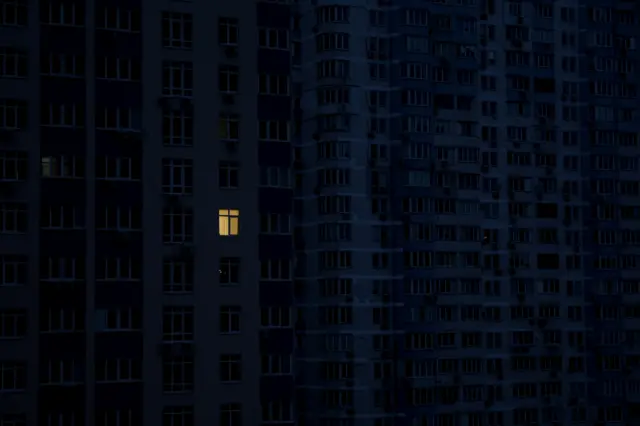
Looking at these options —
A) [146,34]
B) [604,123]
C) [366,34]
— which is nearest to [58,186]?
[146,34]

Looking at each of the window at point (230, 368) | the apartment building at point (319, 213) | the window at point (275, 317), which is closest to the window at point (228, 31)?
the apartment building at point (319, 213)

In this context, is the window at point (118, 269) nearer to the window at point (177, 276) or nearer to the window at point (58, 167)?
the window at point (177, 276)

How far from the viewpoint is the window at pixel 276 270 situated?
211ft

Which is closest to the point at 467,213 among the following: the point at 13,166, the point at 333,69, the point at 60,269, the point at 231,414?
the point at 333,69

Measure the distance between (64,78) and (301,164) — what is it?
2610 centimetres

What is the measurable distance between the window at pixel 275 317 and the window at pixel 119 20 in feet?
55.5

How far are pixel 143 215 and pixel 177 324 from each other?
6106mm

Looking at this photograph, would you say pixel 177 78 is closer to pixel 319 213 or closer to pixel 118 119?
pixel 118 119

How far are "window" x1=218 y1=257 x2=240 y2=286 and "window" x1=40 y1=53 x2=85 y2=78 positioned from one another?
12.3 meters

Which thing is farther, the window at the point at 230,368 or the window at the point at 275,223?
the window at the point at 275,223

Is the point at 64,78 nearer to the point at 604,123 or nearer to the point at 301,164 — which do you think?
the point at 301,164

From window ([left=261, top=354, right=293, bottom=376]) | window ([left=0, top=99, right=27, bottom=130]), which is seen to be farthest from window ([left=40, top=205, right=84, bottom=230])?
window ([left=261, top=354, right=293, bottom=376])

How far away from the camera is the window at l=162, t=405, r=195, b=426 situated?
61094 mm

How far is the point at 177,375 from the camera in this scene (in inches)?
2429
